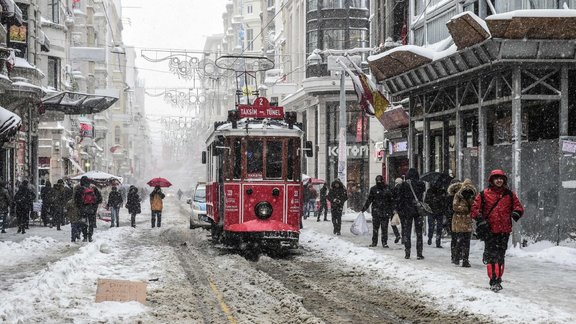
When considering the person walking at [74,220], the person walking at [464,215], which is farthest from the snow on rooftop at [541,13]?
the person walking at [74,220]

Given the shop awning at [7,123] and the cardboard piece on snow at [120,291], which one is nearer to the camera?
the cardboard piece on snow at [120,291]

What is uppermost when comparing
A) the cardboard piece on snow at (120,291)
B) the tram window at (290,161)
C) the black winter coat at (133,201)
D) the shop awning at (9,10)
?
the shop awning at (9,10)

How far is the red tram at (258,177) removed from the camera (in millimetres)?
19078

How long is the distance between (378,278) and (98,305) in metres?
5.48

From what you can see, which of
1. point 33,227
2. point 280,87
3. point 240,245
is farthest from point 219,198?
point 280,87

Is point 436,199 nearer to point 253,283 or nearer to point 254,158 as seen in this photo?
point 254,158

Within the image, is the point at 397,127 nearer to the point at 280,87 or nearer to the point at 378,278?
the point at 280,87

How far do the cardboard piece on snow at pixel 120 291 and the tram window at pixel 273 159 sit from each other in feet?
24.7

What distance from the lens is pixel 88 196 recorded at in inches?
917

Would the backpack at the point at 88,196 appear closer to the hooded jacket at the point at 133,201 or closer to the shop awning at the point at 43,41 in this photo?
the hooded jacket at the point at 133,201

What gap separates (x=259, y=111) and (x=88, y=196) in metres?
6.14

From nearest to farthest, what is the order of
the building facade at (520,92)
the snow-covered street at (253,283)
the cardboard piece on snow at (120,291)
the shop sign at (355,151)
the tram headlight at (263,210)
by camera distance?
the snow-covered street at (253,283) → the cardboard piece on snow at (120,291) → the building facade at (520,92) → the tram headlight at (263,210) → the shop sign at (355,151)

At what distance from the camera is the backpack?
23172mm

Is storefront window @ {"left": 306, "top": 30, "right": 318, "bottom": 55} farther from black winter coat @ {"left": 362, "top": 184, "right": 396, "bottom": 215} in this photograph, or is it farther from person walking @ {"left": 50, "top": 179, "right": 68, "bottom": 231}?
black winter coat @ {"left": 362, "top": 184, "right": 396, "bottom": 215}
